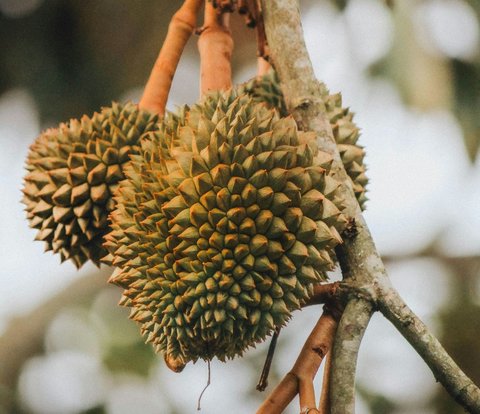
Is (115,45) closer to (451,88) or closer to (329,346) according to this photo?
(451,88)

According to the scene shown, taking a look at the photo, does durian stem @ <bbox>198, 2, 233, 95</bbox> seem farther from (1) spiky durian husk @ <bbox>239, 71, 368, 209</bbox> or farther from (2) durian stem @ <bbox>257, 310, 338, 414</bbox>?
(2) durian stem @ <bbox>257, 310, 338, 414</bbox>

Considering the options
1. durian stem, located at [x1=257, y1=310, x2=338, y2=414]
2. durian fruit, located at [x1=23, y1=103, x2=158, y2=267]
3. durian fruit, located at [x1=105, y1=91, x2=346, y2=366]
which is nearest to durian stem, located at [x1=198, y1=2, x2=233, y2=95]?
durian fruit, located at [x1=23, y1=103, x2=158, y2=267]

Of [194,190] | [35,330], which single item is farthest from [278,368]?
[194,190]

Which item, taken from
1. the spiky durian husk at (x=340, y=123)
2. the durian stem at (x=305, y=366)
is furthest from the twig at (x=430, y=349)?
the spiky durian husk at (x=340, y=123)

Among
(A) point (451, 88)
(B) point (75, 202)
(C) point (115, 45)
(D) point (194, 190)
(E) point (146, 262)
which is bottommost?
(E) point (146, 262)

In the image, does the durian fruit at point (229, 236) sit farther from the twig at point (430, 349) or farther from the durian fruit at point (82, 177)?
the durian fruit at point (82, 177)

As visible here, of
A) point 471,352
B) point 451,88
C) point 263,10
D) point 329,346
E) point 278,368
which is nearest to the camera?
point 329,346

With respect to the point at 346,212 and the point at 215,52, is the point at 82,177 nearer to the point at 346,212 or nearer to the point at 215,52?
the point at 215,52
